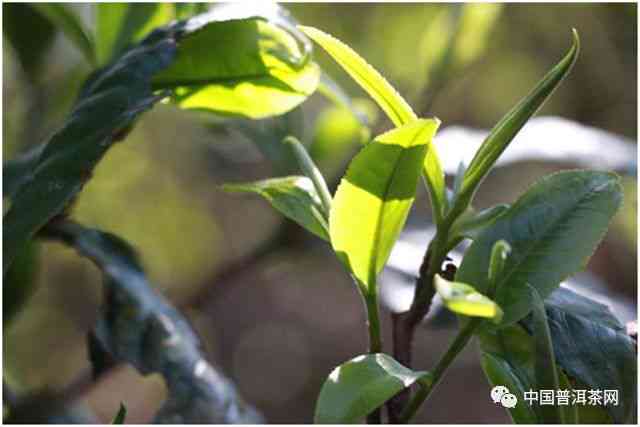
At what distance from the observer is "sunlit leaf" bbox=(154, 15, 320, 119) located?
78cm

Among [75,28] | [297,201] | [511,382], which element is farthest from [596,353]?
[75,28]

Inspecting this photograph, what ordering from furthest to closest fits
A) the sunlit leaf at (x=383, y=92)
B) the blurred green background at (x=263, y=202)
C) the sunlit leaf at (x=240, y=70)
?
1. the blurred green background at (x=263, y=202)
2. the sunlit leaf at (x=240, y=70)
3. the sunlit leaf at (x=383, y=92)

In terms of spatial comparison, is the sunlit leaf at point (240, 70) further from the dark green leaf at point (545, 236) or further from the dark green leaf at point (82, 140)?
the dark green leaf at point (545, 236)

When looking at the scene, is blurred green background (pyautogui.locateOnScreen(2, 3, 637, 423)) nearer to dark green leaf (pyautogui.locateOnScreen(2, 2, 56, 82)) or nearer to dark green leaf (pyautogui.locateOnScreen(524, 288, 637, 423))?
dark green leaf (pyautogui.locateOnScreen(2, 2, 56, 82))

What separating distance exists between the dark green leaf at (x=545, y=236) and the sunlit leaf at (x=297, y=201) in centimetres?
10

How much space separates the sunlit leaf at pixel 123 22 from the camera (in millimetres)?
949

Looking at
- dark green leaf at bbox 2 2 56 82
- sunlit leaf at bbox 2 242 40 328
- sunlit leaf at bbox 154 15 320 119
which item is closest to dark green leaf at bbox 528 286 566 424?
sunlit leaf at bbox 154 15 320 119

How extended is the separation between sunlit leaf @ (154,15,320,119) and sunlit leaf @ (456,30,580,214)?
19 cm

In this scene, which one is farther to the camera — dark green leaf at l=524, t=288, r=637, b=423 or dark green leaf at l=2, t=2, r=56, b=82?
dark green leaf at l=2, t=2, r=56, b=82

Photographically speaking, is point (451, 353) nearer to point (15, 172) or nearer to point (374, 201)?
point (374, 201)

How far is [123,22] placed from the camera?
95 centimetres

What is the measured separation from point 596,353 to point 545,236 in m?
0.09

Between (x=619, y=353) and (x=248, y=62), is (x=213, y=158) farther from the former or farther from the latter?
(x=619, y=353)

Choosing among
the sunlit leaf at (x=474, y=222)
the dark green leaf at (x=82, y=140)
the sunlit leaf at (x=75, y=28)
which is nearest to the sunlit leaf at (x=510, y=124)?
the sunlit leaf at (x=474, y=222)
